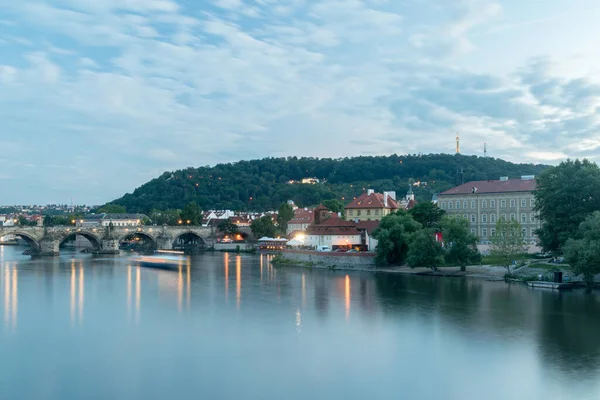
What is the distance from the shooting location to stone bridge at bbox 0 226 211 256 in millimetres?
65750

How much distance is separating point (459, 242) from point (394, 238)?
5.57 meters

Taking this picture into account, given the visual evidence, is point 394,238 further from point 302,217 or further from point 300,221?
point 302,217

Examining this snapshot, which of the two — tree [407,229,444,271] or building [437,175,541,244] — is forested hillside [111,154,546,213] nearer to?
building [437,175,541,244]

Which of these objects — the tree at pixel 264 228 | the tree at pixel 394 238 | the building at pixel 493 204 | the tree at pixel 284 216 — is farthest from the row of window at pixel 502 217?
the tree at pixel 264 228

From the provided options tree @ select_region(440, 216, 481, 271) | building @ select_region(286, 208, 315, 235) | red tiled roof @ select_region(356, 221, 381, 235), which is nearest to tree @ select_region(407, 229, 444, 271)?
tree @ select_region(440, 216, 481, 271)

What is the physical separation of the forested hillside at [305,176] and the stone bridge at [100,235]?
43.7 meters

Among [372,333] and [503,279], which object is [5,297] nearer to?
[372,333]

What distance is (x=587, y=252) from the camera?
3006cm

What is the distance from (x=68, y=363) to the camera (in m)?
19.0

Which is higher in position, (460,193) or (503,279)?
(460,193)

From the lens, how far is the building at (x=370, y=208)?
58312 mm

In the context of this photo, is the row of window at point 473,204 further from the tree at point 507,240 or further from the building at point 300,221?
the building at point 300,221

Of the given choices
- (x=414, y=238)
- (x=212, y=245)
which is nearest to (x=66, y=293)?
(x=414, y=238)

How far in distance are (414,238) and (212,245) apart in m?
42.2
